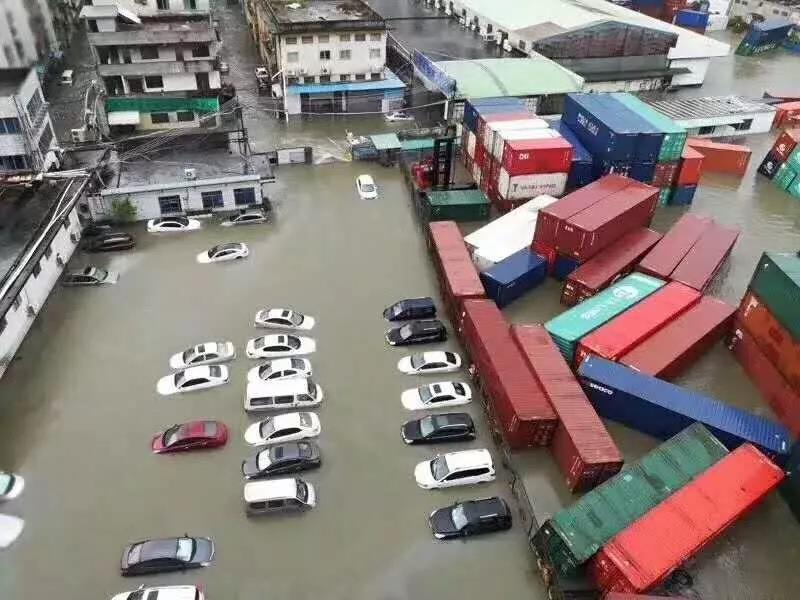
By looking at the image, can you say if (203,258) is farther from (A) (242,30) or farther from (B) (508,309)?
(A) (242,30)

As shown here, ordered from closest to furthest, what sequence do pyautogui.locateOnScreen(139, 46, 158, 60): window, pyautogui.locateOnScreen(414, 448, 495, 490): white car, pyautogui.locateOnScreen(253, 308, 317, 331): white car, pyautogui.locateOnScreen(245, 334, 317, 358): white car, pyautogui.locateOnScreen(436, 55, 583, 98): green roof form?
1. pyautogui.locateOnScreen(414, 448, 495, 490): white car
2. pyautogui.locateOnScreen(245, 334, 317, 358): white car
3. pyautogui.locateOnScreen(253, 308, 317, 331): white car
4. pyautogui.locateOnScreen(139, 46, 158, 60): window
5. pyautogui.locateOnScreen(436, 55, 583, 98): green roof

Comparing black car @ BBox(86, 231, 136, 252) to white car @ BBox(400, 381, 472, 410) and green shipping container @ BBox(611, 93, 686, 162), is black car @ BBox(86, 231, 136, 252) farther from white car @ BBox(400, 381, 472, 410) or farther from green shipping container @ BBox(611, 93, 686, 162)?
green shipping container @ BBox(611, 93, 686, 162)

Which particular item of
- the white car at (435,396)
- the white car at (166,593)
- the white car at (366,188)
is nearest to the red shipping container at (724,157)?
the white car at (366,188)

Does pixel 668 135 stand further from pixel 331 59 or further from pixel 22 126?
pixel 22 126

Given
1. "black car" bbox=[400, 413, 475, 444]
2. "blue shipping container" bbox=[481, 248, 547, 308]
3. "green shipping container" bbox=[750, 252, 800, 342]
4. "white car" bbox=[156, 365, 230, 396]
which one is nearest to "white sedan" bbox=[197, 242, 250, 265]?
"white car" bbox=[156, 365, 230, 396]

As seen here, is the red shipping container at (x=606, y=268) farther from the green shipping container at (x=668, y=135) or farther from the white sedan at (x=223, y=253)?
the white sedan at (x=223, y=253)

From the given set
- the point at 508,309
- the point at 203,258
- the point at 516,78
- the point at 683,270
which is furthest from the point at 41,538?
the point at 516,78

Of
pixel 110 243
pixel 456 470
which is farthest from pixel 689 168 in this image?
pixel 110 243
